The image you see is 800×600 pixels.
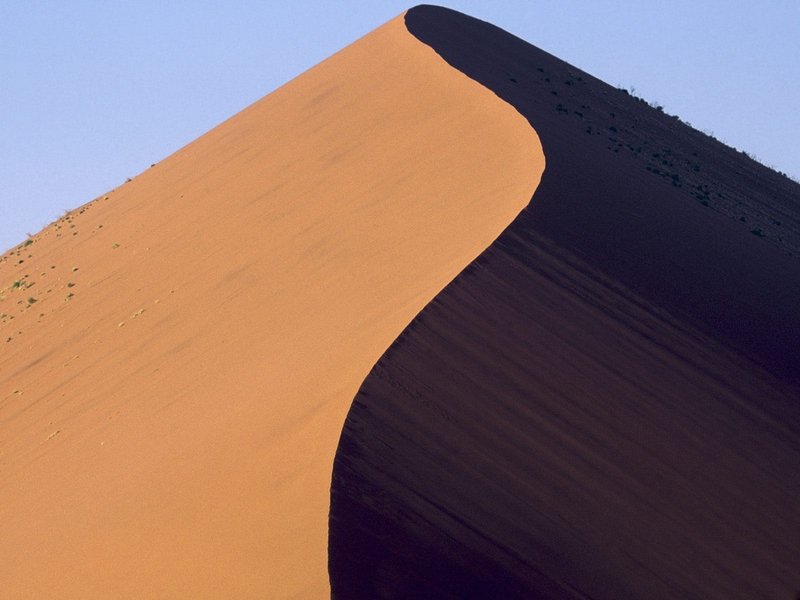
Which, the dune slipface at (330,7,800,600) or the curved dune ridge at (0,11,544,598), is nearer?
the dune slipface at (330,7,800,600)

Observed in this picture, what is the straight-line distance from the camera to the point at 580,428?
30.5ft

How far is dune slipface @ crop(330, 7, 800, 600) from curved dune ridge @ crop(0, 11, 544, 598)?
0.30 m

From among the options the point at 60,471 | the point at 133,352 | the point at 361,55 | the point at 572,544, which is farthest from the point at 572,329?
the point at 361,55

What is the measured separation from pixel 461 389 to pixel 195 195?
44.0ft

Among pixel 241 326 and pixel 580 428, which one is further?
pixel 241 326

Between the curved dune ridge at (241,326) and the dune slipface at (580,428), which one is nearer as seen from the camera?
the dune slipface at (580,428)

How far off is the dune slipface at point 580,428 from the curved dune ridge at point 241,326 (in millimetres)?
301

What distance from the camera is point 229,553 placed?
730 centimetres

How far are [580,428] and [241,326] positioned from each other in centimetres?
402

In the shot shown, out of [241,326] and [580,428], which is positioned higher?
[580,428]

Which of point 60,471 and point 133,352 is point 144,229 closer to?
point 133,352

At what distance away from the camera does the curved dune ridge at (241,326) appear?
7.75 m

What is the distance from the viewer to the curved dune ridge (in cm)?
775

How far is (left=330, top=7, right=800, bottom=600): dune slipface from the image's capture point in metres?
7.50
